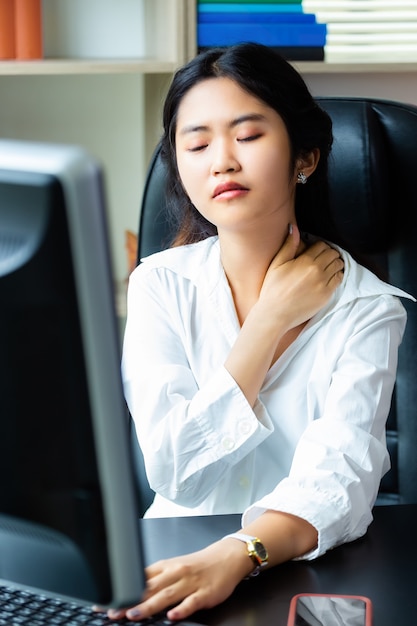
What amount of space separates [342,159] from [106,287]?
1.04 m

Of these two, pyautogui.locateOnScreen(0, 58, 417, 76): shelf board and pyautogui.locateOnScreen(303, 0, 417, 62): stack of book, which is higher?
pyautogui.locateOnScreen(303, 0, 417, 62): stack of book

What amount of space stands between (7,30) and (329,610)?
5.68 ft

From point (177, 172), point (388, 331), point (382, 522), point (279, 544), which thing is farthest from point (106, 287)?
point (177, 172)

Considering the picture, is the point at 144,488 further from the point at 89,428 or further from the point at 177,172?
the point at 89,428

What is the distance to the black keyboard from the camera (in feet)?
2.59

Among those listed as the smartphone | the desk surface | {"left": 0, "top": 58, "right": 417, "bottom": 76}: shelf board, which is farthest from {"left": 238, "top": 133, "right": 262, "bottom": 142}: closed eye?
{"left": 0, "top": 58, "right": 417, "bottom": 76}: shelf board

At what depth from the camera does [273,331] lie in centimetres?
131

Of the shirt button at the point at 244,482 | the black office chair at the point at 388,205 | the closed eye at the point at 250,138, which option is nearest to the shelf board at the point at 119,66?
the black office chair at the point at 388,205

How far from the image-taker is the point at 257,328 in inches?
51.7

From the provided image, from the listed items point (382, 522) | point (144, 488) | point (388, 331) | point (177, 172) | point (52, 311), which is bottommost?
point (144, 488)

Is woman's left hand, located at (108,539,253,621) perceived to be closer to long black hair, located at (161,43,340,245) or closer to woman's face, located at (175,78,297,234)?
woman's face, located at (175,78,297,234)

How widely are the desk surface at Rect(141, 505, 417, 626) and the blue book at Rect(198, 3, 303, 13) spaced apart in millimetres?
1418

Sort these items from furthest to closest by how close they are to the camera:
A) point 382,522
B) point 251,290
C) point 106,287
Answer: point 251,290 → point 382,522 → point 106,287

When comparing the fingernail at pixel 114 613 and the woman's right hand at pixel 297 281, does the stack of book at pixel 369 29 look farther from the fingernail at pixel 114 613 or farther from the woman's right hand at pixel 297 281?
the fingernail at pixel 114 613
